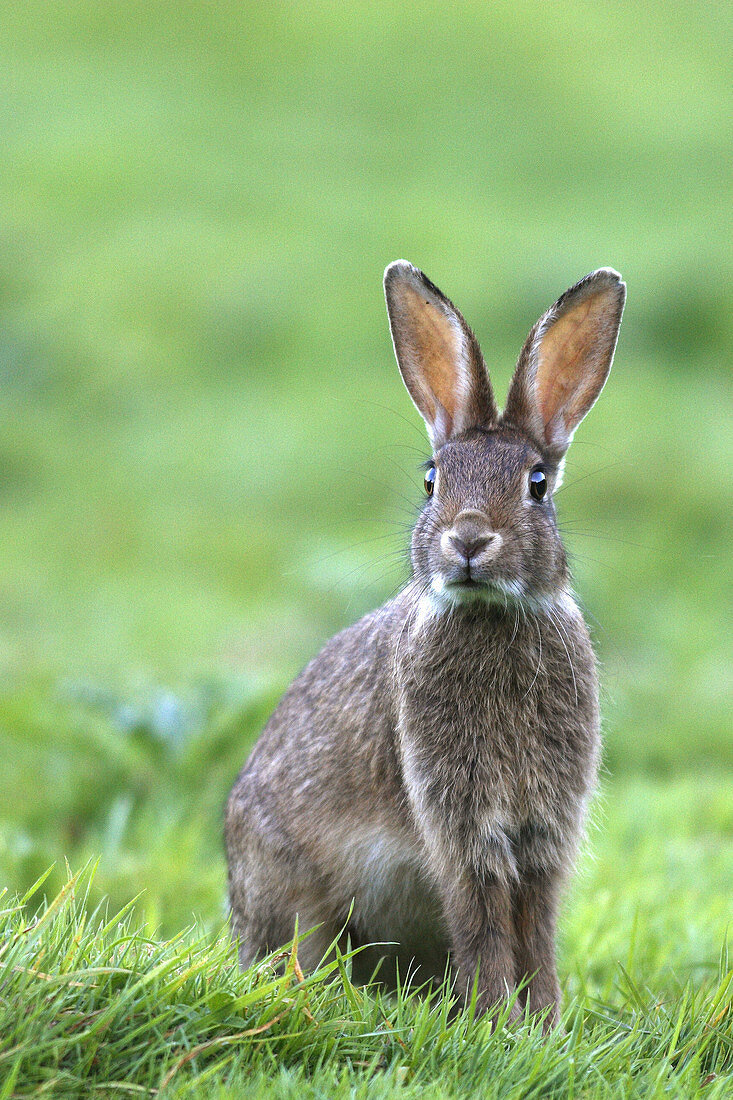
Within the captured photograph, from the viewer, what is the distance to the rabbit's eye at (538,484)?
436cm

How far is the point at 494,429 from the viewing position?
448cm

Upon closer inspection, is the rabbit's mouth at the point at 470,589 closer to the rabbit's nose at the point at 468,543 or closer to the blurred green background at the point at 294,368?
the rabbit's nose at the point at 468,543

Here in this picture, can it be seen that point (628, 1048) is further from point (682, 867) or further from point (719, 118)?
point (719, 118)

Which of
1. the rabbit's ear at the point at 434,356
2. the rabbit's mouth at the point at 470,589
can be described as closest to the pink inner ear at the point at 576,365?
the rabbit's ear at the point at 434,356

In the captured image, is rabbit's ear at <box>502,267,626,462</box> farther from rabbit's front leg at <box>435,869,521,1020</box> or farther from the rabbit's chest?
rabbit's front leg at <box>435,869,521,1020</box>

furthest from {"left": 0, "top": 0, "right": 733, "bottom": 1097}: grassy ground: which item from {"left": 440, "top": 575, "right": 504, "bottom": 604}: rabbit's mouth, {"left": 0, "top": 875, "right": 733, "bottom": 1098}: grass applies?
{"left": 440, "top": 575, "right": 504, "bottom": 604}: rabbit's mouth

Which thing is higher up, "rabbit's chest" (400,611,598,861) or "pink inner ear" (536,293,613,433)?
"pink inner ear" (536,293,613,433)

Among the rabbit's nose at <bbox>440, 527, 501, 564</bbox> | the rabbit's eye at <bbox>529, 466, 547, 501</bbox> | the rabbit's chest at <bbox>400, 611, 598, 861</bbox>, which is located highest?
the rabbit's eye at <bbox>529, 466, 547, 501</bbox>

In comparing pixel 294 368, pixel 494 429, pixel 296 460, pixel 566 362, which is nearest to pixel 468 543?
pixel 494 429

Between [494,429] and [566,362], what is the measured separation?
36 cm

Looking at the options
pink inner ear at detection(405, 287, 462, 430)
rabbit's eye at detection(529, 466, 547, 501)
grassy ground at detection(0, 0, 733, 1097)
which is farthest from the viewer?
pink inner ear at detection(405, 287, 462, 430)

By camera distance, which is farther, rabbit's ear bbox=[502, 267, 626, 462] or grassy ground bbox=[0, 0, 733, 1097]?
rabbit's ear bbox=[502, 267, 626, 462]

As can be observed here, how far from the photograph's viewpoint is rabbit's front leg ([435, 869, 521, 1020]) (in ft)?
13.4

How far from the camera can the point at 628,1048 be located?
354 cm
